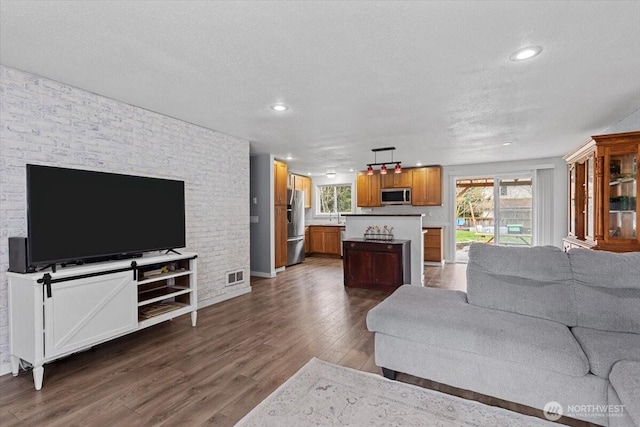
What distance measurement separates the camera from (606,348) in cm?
180

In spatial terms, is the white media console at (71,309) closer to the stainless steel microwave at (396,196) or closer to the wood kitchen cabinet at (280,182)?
the wood kitchen cabinet at (280,182)

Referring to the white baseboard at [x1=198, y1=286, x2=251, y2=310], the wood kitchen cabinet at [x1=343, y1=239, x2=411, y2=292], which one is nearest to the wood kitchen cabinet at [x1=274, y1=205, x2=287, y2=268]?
the white baseboard at [x1=198, y1=286, x2=251, y2=310]

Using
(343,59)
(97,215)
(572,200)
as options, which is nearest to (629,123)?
(572,200)

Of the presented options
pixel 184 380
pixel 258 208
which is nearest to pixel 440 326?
pixel 184 380

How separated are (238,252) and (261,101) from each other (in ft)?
8.09

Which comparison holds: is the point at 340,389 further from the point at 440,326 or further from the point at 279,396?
the point at 440,326

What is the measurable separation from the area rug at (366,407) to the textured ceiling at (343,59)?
2.38m

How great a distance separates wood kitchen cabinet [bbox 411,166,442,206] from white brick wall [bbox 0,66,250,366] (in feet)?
14.6

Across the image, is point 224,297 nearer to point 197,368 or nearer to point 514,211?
point 197,368

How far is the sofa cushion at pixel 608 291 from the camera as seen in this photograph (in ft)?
6.90

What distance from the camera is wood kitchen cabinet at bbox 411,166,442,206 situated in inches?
291

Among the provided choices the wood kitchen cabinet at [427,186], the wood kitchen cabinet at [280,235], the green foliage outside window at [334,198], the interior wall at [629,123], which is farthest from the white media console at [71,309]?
the green foliage outside window at [334,198]

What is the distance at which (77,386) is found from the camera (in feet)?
7.48

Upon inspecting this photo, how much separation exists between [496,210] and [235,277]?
593 cm
